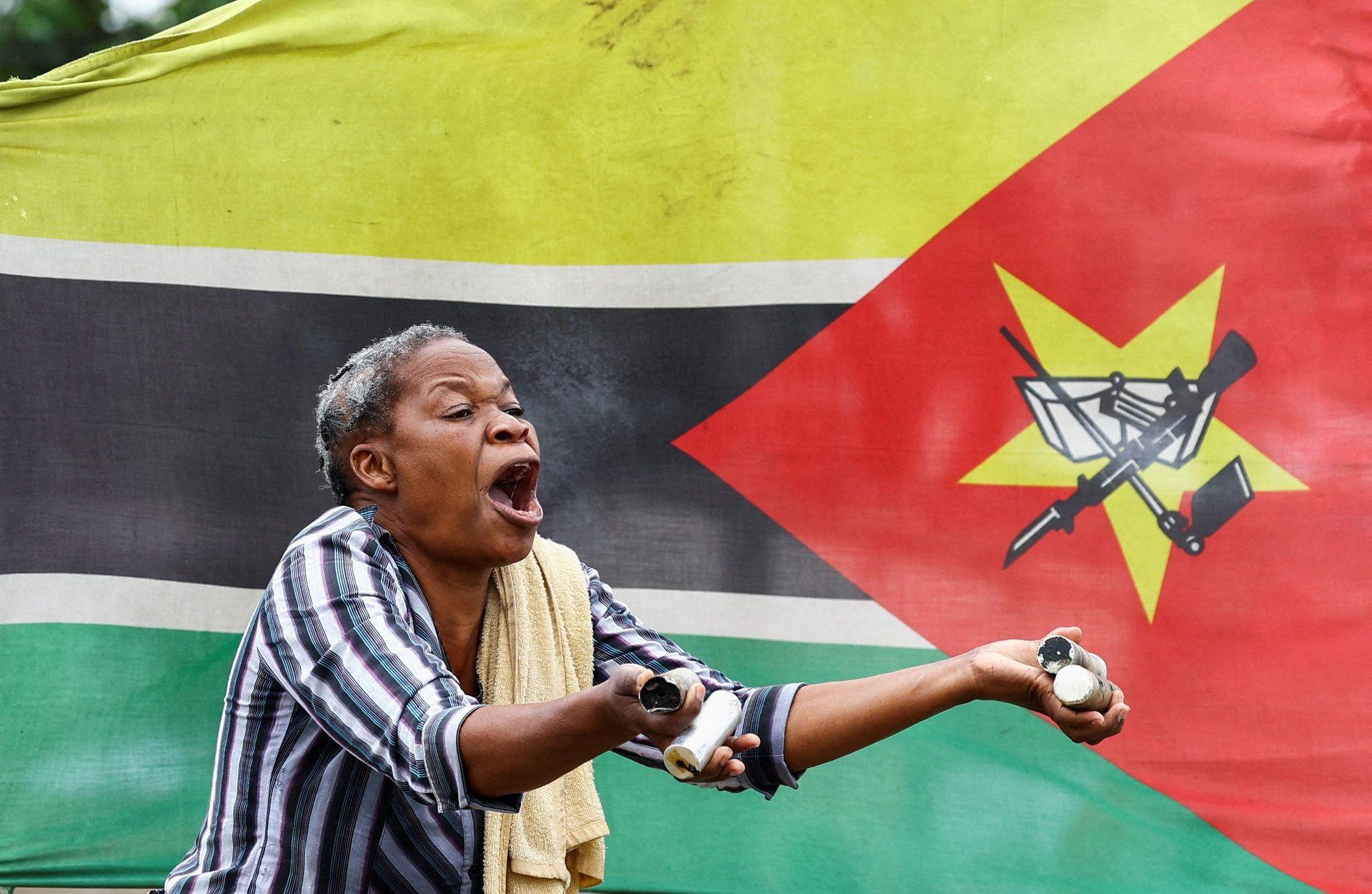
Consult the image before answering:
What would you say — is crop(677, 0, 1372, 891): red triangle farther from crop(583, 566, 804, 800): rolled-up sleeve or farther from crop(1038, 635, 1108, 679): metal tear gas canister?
crop(1038, 635, 1108, 679): metal tear gas canister

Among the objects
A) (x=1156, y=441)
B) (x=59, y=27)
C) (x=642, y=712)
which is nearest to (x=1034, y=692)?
(x=642, y=712)

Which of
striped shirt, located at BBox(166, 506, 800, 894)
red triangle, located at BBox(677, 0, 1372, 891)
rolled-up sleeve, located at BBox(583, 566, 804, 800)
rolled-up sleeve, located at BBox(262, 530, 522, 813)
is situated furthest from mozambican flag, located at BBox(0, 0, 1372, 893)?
rolled-up sleeve, located at BBox(262, 530, 522, 813)

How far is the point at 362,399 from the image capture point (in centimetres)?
198

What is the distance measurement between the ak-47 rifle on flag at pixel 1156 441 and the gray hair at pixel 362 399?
4.25ft

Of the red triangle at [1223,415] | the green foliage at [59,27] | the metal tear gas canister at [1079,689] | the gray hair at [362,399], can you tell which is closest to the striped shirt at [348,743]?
the gray hair at [362,399]

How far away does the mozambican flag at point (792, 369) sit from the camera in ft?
8.46

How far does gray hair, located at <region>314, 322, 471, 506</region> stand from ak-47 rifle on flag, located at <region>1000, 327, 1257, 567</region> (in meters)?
1.30

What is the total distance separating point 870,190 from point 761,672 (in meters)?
1.05

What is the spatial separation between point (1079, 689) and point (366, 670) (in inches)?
33.6

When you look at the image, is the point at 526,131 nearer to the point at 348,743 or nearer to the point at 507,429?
the point at 507,429

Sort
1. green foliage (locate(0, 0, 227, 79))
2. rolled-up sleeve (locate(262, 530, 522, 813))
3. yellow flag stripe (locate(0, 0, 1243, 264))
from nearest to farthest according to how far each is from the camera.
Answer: rolled-up sleeve (locate(262, 530, 522, 813)) → yellow flag stripe (locate(0, 0, 1243, 264)) → green foliage (locate(0, 0, 227, 79))

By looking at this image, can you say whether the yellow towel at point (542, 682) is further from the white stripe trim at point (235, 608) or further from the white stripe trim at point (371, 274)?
the white stripe trim at point (371, 274)

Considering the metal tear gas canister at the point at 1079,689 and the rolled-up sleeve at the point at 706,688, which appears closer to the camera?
the metal tear gas canister at the point at 1079,689

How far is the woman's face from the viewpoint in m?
1.90
